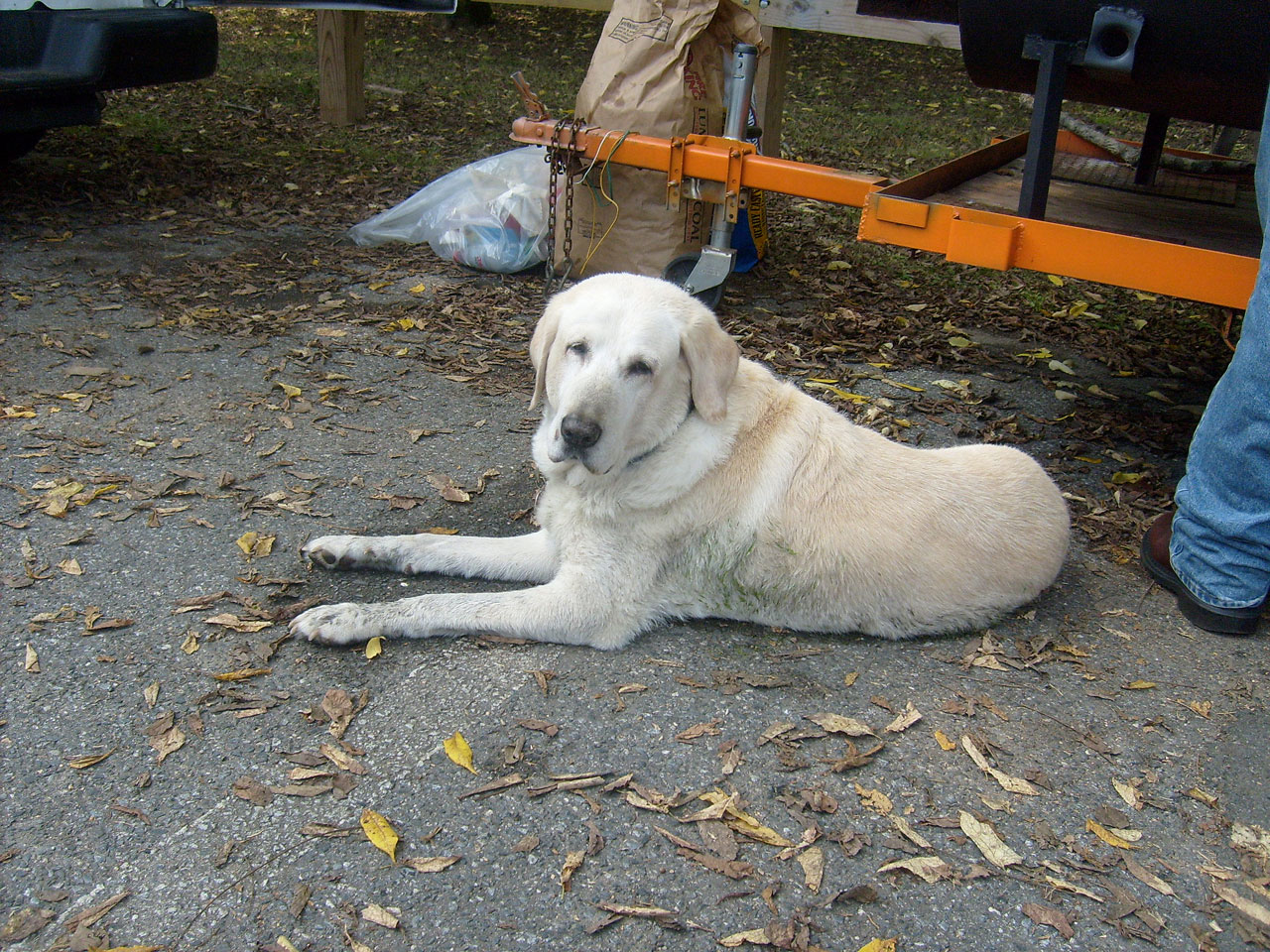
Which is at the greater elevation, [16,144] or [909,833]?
[16,144]

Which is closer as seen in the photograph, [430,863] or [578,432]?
[430,863]

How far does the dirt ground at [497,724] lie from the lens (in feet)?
6.89

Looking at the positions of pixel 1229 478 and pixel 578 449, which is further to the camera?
pixel 1229 478

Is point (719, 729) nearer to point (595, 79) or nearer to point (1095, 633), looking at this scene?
point (1095, 633)

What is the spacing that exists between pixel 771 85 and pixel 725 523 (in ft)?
14.1

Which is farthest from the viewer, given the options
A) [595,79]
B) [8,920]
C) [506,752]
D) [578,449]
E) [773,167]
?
[595,79]

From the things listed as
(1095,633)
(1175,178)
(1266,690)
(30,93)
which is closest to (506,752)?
(1095,633)

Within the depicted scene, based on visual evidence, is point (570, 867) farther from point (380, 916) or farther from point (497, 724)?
point (497, 724)

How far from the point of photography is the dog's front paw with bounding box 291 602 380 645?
2.81 metres

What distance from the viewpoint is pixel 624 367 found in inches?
108

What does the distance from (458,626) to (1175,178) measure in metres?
4.71

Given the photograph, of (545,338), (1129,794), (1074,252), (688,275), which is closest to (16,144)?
(688,275)

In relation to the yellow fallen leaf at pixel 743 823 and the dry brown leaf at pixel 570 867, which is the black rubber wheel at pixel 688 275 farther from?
the dry brown leaf at pixel 570 867

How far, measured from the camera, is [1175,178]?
5.41 meters
